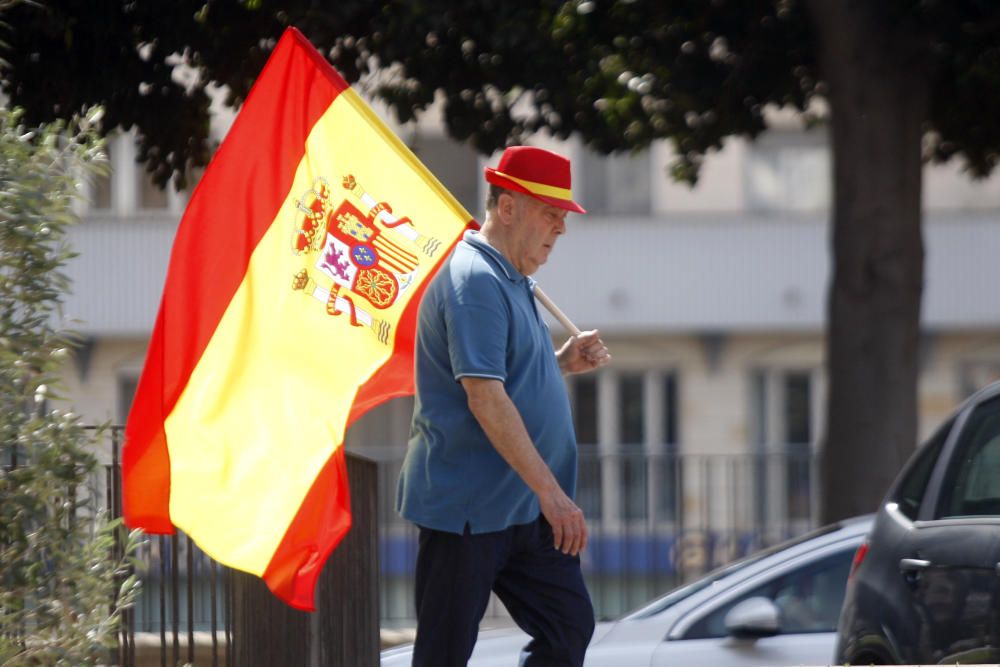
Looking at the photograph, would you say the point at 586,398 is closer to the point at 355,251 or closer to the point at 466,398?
the point at 355,251

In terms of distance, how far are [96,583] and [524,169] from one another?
157 cm

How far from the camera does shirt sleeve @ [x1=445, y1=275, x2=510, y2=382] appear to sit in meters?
4.36

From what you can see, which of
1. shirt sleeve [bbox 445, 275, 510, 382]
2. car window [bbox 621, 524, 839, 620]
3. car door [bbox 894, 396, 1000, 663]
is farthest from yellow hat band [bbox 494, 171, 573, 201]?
car window [bbox 621, 524, 839, 620]

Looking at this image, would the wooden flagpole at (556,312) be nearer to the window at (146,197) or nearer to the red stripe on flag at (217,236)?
the red stripe on flag at (217,236)

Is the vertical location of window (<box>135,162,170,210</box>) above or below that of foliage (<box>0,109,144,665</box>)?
above

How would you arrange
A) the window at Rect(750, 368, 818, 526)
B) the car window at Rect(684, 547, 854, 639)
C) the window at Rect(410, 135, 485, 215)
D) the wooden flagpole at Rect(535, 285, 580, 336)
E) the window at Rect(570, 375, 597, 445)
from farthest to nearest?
the window at Rect(570, 375, 597, 445), the window at Rect(750, 368, 818, 526), the window at Rect(410, 135, 485, 215), the car window at Rect(684, 547, 854, 639), the wooden flagpole at Rect(535, 285, 580, 336)

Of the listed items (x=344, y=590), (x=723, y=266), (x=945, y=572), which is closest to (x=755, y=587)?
(x=945, y=572)

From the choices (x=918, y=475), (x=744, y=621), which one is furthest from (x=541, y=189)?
(x=744, y=621)

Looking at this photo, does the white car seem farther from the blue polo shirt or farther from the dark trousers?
the blue polo shirt

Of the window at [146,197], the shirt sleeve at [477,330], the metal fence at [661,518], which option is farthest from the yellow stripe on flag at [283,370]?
the window at [146,197]

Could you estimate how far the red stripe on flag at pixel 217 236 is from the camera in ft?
16.0

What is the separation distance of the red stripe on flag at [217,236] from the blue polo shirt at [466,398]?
810 mm

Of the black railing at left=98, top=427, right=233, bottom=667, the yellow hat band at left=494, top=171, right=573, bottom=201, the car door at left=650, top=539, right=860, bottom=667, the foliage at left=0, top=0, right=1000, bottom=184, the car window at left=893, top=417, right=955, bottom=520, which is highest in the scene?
the foliage at left=0, top=0, right=1000, bottom=184

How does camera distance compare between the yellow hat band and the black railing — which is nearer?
the yellow hat band
